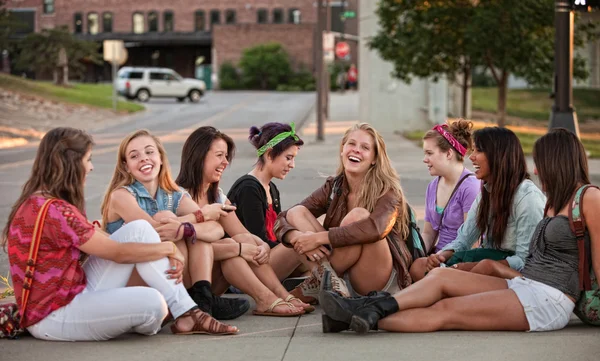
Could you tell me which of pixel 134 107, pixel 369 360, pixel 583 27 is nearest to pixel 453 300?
pixel 369 360

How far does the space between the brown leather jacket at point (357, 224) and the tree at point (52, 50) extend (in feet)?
180

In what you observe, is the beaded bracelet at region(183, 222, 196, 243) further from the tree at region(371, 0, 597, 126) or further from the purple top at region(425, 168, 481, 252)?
the tree at region(371, 0, 597, 126)

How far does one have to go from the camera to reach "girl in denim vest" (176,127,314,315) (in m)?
6.68

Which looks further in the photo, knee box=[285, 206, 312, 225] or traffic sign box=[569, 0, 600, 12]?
traffic sign box=[569, 0, 600, 12]

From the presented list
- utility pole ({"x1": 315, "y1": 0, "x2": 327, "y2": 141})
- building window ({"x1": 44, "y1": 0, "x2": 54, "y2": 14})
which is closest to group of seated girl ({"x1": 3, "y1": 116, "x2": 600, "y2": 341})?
utility pole ({"x1": 315, "y1": 0, "x2": 327, "y2": 141})

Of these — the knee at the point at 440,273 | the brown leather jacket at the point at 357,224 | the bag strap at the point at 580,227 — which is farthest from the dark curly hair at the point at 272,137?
the bag strap at the point at 580,227

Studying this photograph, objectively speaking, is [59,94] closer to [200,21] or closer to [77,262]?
[77,262]

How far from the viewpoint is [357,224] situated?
634cm

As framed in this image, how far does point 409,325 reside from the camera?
6113mm

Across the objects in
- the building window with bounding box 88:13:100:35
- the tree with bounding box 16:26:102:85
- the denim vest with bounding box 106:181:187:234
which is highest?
the building window with bounding box 88:13:100:35

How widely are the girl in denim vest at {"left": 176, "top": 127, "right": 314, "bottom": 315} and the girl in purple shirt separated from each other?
1280mm

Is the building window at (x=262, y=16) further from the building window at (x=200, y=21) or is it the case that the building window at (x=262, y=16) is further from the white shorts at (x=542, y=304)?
the white shorts at (x=542, y=304)

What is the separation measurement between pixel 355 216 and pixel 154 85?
53787 millimetres

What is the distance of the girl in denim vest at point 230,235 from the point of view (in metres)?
6.68
